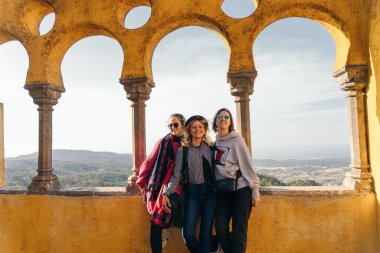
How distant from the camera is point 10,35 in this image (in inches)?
191

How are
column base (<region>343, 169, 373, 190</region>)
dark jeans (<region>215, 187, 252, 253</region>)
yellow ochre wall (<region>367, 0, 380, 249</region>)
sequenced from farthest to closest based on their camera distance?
column base (<region>343, 169, 373, 190</region>) < yellow ochre wall (<region>367, 0, 380, 249</region>) < dark jeans (<region>215, 187, 252, 253</region>)

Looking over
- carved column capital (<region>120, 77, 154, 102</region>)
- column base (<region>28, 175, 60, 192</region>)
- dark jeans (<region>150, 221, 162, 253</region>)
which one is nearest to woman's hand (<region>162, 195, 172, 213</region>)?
dark jeans (<region>150, 221, 162, 253</region>)

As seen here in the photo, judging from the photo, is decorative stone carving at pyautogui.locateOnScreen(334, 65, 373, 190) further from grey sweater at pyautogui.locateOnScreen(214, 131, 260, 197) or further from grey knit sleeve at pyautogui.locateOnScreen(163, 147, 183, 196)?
grey knit sleeve at pyautogui.locateOnScreen(163, 147, 183, 196)

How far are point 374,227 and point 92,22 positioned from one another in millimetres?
4769

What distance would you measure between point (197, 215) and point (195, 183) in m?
0.34

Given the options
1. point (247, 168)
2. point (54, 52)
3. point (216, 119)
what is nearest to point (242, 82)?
point (216, 119)

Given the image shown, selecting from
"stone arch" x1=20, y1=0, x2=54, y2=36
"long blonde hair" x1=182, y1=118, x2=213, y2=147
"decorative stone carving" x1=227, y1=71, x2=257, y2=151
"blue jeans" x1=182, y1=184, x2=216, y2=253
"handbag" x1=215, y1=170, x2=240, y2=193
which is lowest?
"blue jeans" x1=182, y1=184, x2=216, y2=253

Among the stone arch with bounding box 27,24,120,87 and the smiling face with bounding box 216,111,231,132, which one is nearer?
the smiling face with bounding box 216,111,231,132

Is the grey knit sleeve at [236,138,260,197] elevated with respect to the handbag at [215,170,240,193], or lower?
elevated

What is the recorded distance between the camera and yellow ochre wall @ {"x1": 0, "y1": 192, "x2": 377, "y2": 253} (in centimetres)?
388

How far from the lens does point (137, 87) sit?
4.33 metres

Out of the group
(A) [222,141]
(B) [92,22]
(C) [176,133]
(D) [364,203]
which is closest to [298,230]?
(D) [364,203]

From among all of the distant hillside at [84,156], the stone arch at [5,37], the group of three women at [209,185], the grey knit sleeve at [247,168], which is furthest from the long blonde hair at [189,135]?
the distant hillside at [84,156]

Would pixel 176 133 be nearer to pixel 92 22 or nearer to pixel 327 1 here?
pixel 92 22
